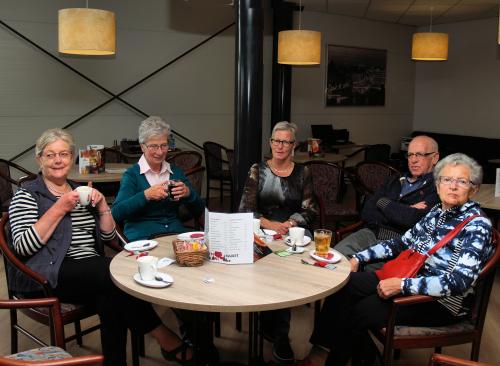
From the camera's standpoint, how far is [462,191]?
2.29 meters

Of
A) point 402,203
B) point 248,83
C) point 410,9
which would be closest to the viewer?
point 402,203

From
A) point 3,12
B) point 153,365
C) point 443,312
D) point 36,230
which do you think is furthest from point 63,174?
point 3,12

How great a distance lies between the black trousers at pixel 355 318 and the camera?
222 centimetres

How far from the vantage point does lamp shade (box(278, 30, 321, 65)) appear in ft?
17.5

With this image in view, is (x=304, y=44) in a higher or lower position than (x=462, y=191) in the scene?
higher

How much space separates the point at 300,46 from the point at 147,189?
3.00 meters

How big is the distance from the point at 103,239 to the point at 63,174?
15.3 inches

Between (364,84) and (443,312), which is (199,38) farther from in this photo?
(443,312)

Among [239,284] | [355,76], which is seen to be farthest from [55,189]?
[355,76]

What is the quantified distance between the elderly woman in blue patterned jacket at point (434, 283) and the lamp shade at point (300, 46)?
319 cm

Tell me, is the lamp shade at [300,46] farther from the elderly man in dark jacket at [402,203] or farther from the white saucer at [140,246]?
the white saucer at [140,246]

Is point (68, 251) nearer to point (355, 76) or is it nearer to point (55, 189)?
point (55, 189)

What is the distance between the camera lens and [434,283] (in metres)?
2.12

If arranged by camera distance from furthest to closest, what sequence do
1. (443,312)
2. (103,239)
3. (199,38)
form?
(199,38) < (103,239) < (443,312)
